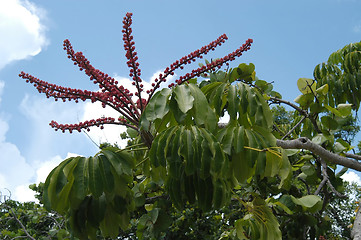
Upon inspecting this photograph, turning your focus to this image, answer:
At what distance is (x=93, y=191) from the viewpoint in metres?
1.69

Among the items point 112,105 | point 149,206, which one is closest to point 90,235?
point 112,105

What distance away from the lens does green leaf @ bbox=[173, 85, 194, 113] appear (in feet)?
5.02

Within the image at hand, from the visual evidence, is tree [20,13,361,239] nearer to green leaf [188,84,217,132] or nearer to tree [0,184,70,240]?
green leaf [188,84,217,132]

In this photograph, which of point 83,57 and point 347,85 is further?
point 347,85

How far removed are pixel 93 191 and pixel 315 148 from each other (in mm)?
1407

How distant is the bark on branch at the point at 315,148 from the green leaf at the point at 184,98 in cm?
83

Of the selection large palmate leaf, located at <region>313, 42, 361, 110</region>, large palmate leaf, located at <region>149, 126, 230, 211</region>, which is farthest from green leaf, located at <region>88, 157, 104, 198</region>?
large palmate leaf, located at <region>313, 42, 361, 110</region>

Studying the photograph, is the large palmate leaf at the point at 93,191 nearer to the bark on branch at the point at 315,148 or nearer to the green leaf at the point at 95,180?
the green leaf at the point at 95,180

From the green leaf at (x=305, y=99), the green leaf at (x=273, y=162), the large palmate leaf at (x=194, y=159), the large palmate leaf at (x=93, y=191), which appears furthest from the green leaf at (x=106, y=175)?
the green leaf at (x=305, y=99)

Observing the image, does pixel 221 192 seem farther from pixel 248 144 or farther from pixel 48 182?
pixel 48 182

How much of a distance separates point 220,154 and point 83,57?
3.20ft

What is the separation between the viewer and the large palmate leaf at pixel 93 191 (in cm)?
Answer: 173

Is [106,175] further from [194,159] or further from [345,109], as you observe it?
[345,109]

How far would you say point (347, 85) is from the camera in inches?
147
